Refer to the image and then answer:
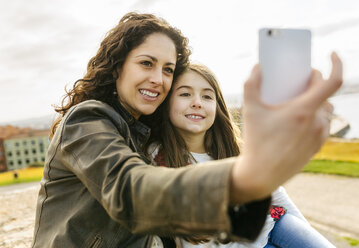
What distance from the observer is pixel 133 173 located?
3.30 feet

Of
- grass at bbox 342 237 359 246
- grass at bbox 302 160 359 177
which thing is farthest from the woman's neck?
grass at bbox 302 160 359 177

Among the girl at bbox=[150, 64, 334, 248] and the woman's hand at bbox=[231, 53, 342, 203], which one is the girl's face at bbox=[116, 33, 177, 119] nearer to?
the girl at bbox=[150, 64, 334, 248]

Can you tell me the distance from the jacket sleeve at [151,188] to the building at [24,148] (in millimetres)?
65315

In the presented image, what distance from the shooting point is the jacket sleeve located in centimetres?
85

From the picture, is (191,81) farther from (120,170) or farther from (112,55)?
(120,170)

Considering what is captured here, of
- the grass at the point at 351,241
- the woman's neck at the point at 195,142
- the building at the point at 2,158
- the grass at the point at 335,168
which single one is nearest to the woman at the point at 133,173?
the woman's neck at the point at 195,142

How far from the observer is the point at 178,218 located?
0.89 metres

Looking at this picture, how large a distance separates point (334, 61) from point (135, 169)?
687 mm

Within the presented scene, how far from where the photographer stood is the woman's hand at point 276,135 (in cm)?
76

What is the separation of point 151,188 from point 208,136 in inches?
76.2

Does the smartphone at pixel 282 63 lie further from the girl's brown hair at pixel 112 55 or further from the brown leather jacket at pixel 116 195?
the girl's brown hair at pixel 112 55

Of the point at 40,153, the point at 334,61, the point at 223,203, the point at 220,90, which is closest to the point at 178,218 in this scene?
the point at 223,203

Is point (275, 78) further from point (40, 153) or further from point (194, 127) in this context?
point (40, 153)

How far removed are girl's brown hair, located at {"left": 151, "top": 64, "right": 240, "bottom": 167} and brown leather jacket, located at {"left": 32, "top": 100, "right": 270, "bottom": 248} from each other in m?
0.92
